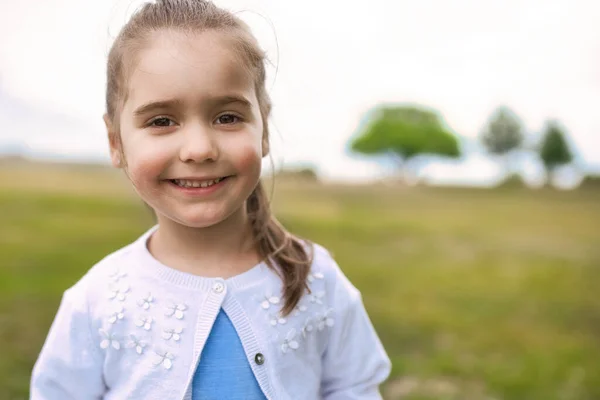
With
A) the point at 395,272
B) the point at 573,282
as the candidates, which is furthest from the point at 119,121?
the point at 573,282

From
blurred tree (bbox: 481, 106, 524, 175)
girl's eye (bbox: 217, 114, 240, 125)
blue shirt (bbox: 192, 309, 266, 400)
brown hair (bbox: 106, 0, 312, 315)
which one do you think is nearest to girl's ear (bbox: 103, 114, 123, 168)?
brown hair (bbox: 106, 0, 312, 315)

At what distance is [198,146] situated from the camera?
1120 mm

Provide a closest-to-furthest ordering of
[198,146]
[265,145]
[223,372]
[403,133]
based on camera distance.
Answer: [198,146] → [223,372] → [265,145] → [403,133]

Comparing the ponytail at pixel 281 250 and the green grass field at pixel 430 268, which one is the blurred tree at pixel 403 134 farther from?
the ponytail at pixel 281 250

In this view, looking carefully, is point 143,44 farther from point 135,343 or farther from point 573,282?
point 573,282

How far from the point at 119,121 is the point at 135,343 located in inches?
17.1

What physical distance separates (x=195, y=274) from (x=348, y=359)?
1.26 feet

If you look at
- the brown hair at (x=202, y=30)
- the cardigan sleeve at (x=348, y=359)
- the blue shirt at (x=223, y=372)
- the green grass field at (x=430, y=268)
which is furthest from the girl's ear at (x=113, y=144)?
the green grass field at (x=430, y=268)

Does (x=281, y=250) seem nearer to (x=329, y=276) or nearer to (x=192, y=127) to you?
(x=329, y=276)

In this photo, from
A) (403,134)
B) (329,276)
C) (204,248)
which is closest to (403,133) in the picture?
(403,134)

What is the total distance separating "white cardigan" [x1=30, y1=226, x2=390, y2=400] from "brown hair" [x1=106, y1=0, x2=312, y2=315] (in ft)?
0.11

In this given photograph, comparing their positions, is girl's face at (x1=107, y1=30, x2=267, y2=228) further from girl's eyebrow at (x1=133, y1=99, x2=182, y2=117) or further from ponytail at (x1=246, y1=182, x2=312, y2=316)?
ponytail at (x1=246, y1=182, x2=312, y2=316)

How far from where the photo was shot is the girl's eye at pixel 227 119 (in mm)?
1180

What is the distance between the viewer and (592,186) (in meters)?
5.15
